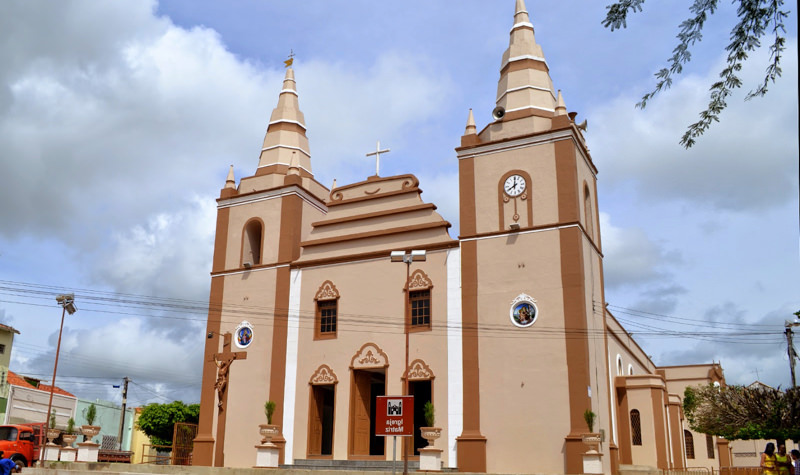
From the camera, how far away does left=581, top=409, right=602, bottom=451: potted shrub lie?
70.9 feet

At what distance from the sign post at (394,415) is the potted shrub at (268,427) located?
8.28 metres

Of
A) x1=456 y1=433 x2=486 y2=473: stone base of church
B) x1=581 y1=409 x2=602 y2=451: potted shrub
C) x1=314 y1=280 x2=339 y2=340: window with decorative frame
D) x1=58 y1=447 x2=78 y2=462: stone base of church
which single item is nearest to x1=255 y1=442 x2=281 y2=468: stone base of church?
x1=314 y1=280 x2=339 y2=340: window with decorative frame

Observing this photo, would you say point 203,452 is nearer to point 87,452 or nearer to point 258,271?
point 87,452

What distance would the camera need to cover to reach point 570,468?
2202 cm

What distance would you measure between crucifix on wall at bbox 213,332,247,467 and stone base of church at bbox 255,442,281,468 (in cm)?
262

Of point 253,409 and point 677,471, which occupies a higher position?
point 253,409

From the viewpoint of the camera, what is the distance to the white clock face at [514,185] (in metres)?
25.6

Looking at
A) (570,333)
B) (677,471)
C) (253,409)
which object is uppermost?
(570,333)

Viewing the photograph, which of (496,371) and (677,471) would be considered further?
(677,471)

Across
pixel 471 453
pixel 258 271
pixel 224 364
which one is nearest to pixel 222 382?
pixel 224 364

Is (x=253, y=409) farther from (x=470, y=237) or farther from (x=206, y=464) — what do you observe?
(x=470, y=237)

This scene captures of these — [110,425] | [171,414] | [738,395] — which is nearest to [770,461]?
[738,395]

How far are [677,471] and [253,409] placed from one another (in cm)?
1584

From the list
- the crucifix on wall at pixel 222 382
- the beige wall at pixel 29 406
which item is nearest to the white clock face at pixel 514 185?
the crucifix on wall at pixel 222 382
